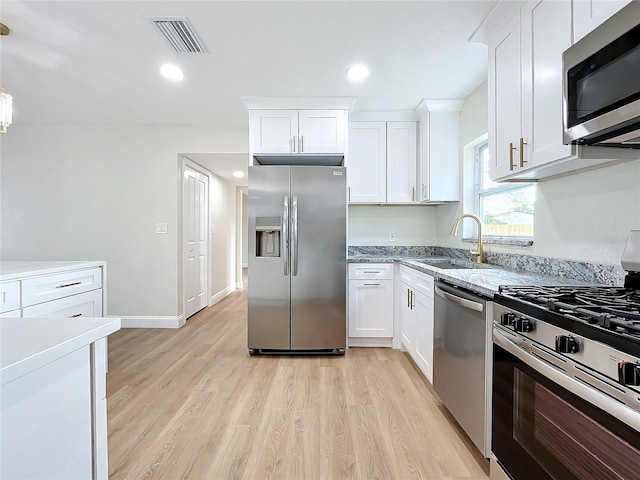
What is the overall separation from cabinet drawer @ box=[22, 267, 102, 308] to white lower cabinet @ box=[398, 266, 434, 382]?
2.49m

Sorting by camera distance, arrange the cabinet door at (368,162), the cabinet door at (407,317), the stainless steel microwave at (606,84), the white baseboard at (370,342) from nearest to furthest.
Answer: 1. the stainless steel microwave at (606,84)
2. the cabinet door at (407,317)
3. the white baseboard at (370,342)
4. the cabinet door at (368,162)

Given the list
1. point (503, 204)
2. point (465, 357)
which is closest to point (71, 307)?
point (465, 357)

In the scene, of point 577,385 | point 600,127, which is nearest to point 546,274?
point 600,127

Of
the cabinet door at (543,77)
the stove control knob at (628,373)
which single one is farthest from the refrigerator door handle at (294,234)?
the stove control knob at (628,373)

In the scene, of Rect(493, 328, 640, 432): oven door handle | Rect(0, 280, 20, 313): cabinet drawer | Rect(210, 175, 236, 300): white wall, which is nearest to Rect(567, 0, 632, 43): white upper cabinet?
Rect(493, 328, 640, 432): oven door handle

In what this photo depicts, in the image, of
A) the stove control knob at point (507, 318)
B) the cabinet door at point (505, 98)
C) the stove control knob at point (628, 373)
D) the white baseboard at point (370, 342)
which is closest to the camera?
the stove control knob at point (628, 373)

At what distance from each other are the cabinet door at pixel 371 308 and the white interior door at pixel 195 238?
2.33m

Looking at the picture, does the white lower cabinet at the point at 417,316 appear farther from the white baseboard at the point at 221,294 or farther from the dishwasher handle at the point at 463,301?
the white baseboard at the point at 221,294

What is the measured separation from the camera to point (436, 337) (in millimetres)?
2232

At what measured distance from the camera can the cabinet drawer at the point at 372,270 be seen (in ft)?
11.1

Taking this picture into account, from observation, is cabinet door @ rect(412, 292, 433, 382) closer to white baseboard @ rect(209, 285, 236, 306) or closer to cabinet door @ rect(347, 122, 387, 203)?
cabinet door @ rect(347, 122, 387, 203)

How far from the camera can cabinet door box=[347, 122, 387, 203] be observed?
3.66m

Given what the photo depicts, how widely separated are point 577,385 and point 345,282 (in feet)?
7.52

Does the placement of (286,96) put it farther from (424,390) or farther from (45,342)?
(45,342)
